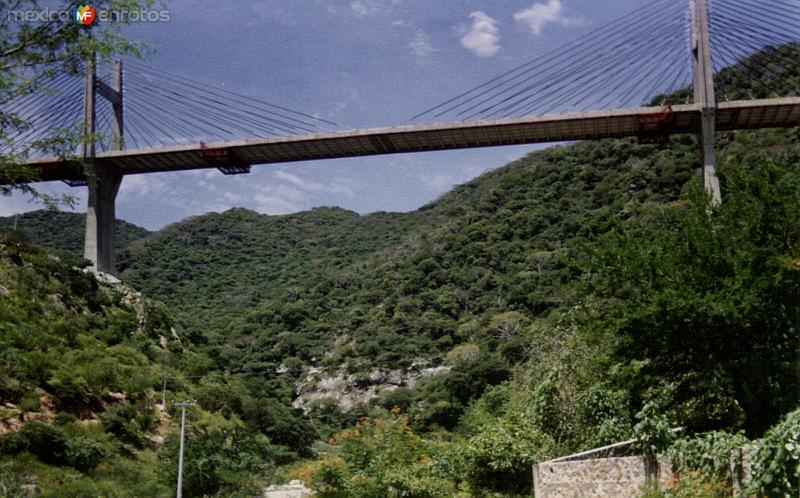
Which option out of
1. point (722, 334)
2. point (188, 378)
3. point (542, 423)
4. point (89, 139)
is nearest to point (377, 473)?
point (542, 423)

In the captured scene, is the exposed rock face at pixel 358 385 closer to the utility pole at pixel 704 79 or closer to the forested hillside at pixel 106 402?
the forested hillside at pixel 106 402

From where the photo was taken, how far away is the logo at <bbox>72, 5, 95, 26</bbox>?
1008 centimetres

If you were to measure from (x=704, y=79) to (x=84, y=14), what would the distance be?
19208 millimetres

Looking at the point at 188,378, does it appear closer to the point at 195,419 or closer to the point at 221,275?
the point at 195,419

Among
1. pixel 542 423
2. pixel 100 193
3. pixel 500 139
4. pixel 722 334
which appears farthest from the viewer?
pixel 100 193

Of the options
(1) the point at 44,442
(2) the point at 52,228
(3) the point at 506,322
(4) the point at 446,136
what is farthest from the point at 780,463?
(2) the point at 52,228

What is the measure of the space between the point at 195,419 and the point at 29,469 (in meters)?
9.48

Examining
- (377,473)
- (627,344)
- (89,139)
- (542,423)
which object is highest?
(89,139)

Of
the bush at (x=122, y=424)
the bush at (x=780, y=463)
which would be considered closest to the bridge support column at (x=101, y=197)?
the bush at (x=122, y=424)

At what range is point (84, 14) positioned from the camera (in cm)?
1016

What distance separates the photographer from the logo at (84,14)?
10.1 m

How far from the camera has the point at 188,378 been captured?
31.5 meters

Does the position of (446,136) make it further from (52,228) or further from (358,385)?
(52,228)

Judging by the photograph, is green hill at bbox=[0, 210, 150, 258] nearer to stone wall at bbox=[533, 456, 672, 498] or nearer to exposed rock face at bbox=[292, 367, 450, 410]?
exposed rock face at bbox=[292, 367, 450, 410]
